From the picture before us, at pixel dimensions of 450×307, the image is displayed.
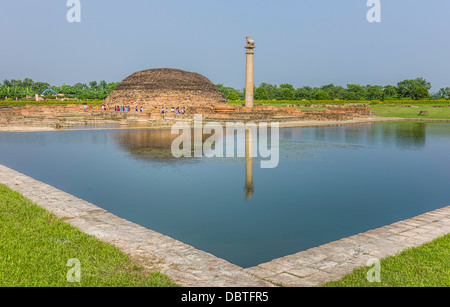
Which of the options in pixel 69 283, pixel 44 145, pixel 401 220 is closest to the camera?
pixel 69 283

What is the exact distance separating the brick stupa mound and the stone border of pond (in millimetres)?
41307

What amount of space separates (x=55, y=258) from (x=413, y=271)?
299 centimetres

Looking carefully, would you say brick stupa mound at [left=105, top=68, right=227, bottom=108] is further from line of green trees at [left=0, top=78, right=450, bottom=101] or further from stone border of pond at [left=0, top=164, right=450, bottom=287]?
stone border of pond at [left=0, top=164, right=450, bottom=287]

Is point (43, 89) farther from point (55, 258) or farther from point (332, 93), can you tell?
point (55, 258)

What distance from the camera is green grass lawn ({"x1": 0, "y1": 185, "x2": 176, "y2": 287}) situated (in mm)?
2977

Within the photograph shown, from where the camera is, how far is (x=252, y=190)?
639 cm

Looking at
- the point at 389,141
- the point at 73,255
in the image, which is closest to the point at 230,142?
the point at 389,141

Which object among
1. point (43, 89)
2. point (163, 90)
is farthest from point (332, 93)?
point (43, 89)

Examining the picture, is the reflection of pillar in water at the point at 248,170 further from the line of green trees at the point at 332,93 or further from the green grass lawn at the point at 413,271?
the line of green trees at the point at 332,93

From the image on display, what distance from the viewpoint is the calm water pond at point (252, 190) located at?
4418mm

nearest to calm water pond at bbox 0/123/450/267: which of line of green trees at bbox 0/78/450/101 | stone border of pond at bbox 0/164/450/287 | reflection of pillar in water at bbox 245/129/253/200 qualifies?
reflection of pillar in water at bbox 245/129/253/200
